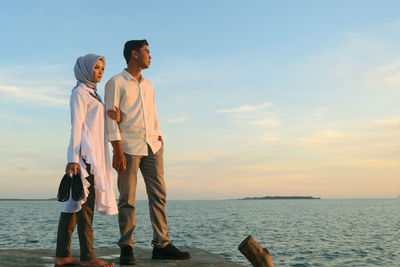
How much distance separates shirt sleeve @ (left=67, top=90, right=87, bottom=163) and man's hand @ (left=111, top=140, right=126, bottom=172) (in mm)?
491

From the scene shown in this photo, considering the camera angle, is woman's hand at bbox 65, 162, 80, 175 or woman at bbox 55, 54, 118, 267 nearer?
woman's hand at bbox 65, 162, 80, 175

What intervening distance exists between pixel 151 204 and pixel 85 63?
1.93 meters

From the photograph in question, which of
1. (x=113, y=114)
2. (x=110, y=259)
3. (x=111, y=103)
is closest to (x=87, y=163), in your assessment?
(x=113, y=114)

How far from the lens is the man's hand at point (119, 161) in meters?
4.59

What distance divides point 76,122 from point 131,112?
79 cm

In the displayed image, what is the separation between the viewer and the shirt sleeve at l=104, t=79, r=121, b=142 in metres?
4.55

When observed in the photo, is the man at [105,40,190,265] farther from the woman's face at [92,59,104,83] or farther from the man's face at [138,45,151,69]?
the woman's face at [92,59,104,83]

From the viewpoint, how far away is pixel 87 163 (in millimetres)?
4281

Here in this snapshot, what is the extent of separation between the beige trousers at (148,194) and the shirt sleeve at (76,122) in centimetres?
75

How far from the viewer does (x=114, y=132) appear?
4547 millimetres

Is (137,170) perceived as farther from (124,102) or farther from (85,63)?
(85,63)

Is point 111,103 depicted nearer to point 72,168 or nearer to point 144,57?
point 144,57

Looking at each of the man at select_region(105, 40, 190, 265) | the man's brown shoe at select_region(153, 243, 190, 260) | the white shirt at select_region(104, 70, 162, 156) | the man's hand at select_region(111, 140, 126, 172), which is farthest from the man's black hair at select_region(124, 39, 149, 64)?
the man's brown shoe at select_region(153, 243, 190, 260)

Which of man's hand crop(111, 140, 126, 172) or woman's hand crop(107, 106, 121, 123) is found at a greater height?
woman's hand crop(107, 106, 121, 123)
